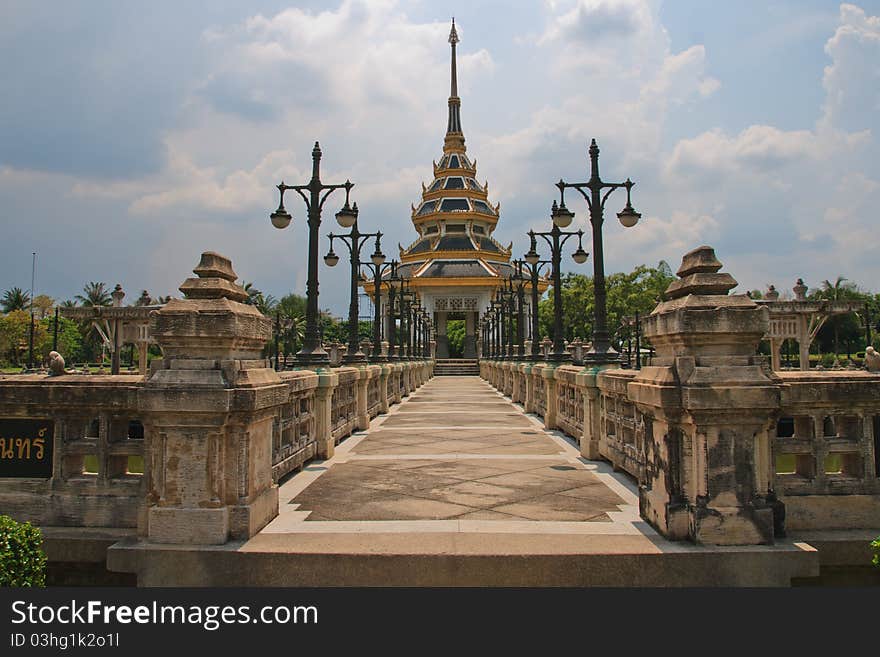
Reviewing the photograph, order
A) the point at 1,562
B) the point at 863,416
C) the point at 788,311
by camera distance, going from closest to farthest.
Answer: the point at 1,562 → the point at 863,416 → the point at 788,311

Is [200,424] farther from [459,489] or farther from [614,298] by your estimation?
[614,298]

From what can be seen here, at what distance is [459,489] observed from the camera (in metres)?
7.17

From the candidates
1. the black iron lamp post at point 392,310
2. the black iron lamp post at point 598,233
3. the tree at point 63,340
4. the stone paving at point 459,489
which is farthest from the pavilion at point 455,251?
the stone paving at point 459,489

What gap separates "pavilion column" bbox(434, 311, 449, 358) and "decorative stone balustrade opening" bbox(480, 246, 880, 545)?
6985cm

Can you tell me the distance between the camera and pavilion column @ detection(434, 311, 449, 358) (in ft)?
248

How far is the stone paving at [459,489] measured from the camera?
5672mm

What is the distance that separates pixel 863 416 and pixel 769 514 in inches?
52.7

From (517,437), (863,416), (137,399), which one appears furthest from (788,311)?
(137,399)

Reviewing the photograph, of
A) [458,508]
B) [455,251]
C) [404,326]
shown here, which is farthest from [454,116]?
[458,508]

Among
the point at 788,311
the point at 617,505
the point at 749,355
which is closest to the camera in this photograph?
the point at 749,355

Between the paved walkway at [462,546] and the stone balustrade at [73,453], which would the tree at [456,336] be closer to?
the paved walkway at [462,546]

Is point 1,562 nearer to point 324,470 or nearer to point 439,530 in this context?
point 439,530

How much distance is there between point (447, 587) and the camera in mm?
4672

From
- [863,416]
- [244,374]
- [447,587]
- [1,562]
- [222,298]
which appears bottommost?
[447,587]
